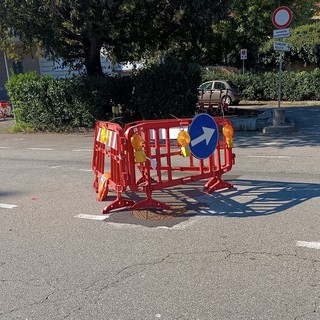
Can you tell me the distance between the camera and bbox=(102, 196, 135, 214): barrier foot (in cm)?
580

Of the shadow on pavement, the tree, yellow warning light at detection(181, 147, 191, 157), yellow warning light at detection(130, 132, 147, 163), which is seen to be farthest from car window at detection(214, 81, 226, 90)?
yellow warning light at detection(130, 132, 147, 163)

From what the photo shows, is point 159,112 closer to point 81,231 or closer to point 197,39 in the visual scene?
point 197,39

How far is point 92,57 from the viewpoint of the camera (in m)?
16.2

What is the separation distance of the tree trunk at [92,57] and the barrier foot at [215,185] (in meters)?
10.5

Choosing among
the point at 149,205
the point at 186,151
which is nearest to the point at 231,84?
the point at 186,151

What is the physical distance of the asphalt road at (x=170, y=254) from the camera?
3.34 m

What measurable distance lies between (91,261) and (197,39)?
13416 millimetres

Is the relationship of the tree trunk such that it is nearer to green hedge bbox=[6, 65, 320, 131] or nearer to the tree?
the tree

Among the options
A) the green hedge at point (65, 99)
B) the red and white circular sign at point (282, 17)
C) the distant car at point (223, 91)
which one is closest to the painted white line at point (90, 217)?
the red and white circular sign at point (282, 17)

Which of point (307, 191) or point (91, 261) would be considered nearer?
point (91, 261)

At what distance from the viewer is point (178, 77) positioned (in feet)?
46.2

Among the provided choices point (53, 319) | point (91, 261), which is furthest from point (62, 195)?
point (53, 319)

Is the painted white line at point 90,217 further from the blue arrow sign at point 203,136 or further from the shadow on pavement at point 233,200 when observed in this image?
the blue arrow sign at point 203,136

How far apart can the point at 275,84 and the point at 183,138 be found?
1969cm
